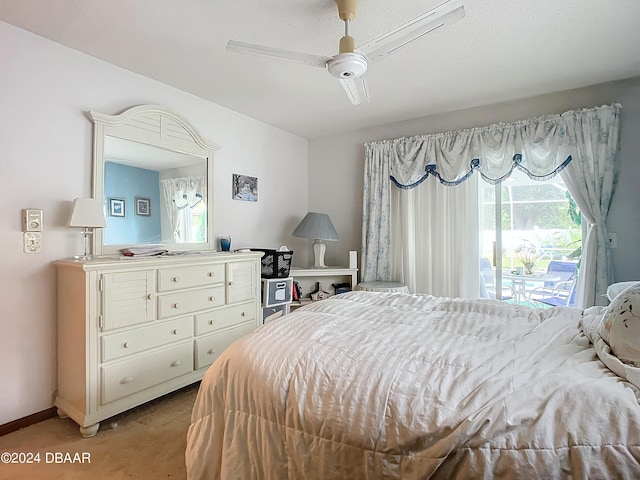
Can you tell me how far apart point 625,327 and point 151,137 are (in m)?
3.06

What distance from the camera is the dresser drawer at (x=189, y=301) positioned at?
2.29 metres

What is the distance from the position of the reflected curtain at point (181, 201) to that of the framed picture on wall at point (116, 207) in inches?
13.9

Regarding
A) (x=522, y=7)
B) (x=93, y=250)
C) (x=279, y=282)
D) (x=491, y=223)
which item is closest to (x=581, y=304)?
(x=491, y=223)

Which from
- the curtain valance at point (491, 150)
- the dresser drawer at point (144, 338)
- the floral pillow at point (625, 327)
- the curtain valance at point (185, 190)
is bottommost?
the dresser drawer at point (144, 338)

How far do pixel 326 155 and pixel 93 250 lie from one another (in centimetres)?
287

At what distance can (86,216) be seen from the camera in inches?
83.1

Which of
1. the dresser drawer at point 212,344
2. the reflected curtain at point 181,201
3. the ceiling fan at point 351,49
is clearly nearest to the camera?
the ceiling fan at point 351,49

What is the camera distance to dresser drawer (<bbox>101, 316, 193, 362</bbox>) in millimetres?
2002

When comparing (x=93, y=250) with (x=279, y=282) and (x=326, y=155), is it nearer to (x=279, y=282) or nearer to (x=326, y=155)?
(x=279, y=282)

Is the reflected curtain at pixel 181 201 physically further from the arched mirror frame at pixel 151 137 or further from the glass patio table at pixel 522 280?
the glass patio table at pixel 522 280

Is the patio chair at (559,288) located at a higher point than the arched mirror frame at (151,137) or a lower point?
lower

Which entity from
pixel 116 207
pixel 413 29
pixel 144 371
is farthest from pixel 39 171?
pixel 413 29

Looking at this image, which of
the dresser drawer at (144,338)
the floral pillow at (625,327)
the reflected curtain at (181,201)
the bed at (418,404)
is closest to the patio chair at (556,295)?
the bed at (418,404)

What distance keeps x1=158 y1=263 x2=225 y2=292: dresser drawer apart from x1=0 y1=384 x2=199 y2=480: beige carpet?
33.1 inches
